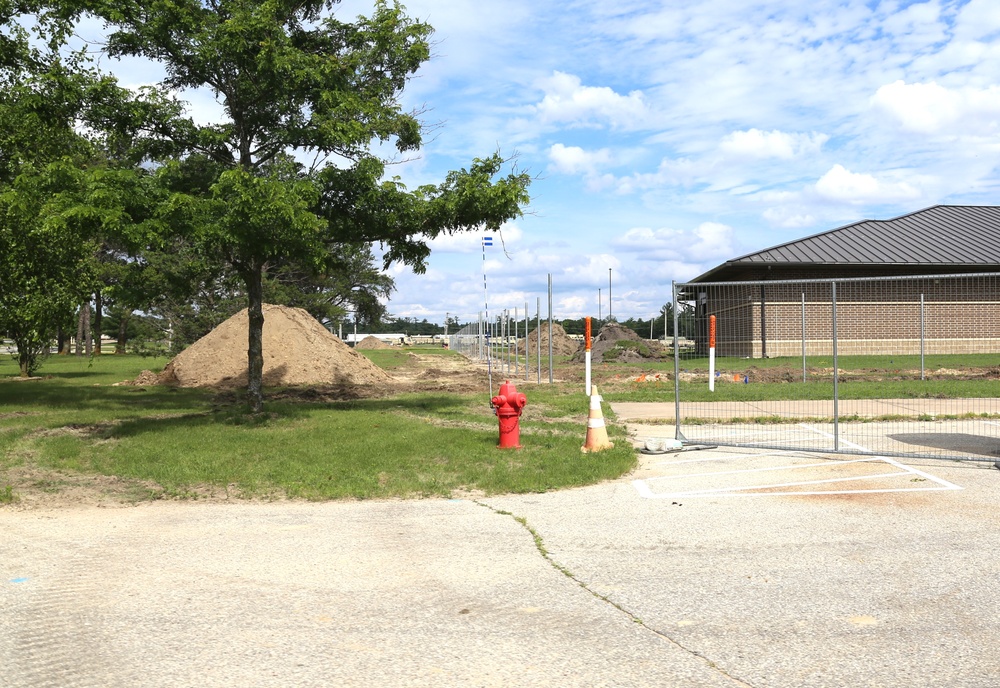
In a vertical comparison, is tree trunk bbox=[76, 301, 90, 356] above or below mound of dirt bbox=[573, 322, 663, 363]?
above

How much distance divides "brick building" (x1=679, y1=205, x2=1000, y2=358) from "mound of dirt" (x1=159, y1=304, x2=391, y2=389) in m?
11.2

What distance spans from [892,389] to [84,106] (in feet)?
57.1

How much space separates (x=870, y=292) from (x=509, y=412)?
1623 cm

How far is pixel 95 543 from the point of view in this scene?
643 centimetres

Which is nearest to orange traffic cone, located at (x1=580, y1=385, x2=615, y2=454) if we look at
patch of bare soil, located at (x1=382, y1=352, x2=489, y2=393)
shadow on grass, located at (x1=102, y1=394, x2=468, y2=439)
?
shadow on grass, located at (x1=102, y1=394, x2=468, y2=439)

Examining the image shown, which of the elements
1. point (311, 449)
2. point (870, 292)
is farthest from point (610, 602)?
point (870, 292)

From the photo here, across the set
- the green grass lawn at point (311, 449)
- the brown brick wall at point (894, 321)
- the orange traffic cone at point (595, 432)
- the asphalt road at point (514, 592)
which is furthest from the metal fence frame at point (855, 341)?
the asphalt road at point (514, 592)

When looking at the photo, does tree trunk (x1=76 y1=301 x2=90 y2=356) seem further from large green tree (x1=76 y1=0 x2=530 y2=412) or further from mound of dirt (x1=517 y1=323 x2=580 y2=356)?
large green tree (x1=76 y1=0 x2=530 y2=412)

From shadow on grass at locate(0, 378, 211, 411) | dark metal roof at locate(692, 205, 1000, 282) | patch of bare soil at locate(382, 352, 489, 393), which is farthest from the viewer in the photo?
dark metal roof at locate(692, 205, 1000, 282)

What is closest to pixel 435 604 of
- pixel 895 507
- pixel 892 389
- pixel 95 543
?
pixel 95 543

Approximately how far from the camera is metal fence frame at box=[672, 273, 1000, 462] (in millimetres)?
11070

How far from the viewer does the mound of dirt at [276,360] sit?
23.7 meters

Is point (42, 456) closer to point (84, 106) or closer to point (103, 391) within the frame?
point (84, 106)

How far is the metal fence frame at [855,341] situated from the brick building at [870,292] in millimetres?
50
